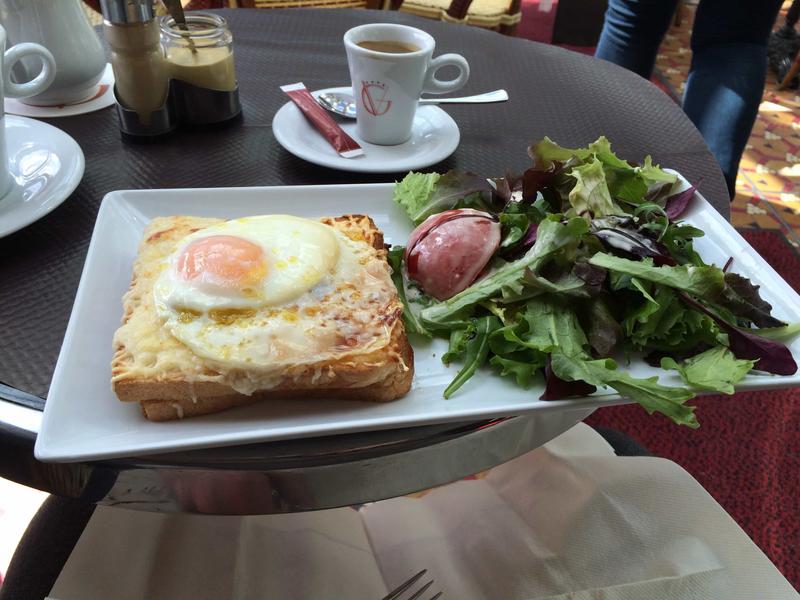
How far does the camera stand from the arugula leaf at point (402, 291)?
81 cm

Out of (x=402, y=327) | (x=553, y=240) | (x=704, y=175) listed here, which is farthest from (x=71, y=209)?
(x=704, y=175)

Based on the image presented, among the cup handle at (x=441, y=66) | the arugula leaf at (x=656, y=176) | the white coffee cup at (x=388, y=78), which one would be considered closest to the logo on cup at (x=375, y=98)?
the white coffee cup at (x=388, y=78)

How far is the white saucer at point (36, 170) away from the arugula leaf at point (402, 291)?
1.69 ft

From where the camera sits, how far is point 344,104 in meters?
1.33

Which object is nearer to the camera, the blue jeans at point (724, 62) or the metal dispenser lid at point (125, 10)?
the metal dispenser lid at point (125, 10)

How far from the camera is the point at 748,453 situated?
1840 millimetres

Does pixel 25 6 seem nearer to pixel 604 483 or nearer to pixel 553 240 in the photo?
pixel 553 240

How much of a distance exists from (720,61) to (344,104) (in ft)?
4.28

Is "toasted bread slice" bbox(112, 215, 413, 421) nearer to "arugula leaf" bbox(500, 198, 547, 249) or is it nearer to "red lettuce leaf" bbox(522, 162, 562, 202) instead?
"arugula leaf" bbox(500, 198, 547, 249)

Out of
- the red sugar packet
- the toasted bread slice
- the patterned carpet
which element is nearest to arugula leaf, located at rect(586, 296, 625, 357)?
the toasted bread slice

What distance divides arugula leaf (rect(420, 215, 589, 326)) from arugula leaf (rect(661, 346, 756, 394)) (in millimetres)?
194

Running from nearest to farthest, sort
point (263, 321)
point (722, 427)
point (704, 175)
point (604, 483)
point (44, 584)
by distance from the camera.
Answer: point (263, 321) → point (44, 584) → point (604, 483) → point (704, 175) → point (722, 427)

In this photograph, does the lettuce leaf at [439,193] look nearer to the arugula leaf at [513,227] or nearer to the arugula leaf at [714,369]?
the arugula leaf at [513,227]

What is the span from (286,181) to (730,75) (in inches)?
58.9
